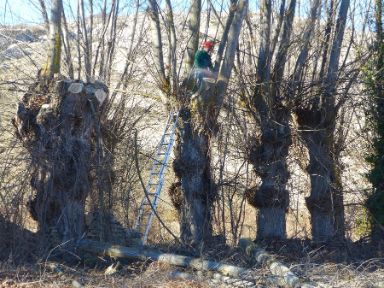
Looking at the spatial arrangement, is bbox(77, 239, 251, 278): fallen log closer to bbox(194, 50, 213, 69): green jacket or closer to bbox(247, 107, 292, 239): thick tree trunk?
bbox(247, 107, 292, 239): thick tree trunk

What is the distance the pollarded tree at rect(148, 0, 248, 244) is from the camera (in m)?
10.8

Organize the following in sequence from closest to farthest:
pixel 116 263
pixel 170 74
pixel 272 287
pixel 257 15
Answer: pixel 272 287
pixel 116 263
pixel 170 74
pixel 257 15

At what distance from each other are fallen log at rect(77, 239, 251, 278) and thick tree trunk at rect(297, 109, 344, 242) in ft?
13.7

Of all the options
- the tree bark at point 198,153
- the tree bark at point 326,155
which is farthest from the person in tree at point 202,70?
the tree bark at point 326,155

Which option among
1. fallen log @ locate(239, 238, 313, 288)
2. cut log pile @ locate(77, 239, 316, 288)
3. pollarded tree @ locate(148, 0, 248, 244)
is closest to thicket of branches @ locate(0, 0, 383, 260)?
pollarded tree @ locate(148, 0, 248, 244)

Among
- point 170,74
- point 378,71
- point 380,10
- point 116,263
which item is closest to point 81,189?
point 116,263

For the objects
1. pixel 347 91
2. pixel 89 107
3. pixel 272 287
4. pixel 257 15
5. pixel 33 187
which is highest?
pixel 257 15

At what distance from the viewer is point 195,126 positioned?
1099 centimetres

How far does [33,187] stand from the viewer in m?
9.92

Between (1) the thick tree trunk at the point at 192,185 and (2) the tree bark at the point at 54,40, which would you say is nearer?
(2) the tree bark at the point at 54,40

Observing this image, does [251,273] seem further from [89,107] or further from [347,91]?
[347,91]

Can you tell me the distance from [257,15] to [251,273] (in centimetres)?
590

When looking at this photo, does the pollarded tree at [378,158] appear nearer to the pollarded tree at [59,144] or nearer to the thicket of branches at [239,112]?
the thicket of branches at [239,112]

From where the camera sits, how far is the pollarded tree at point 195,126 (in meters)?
10.8
